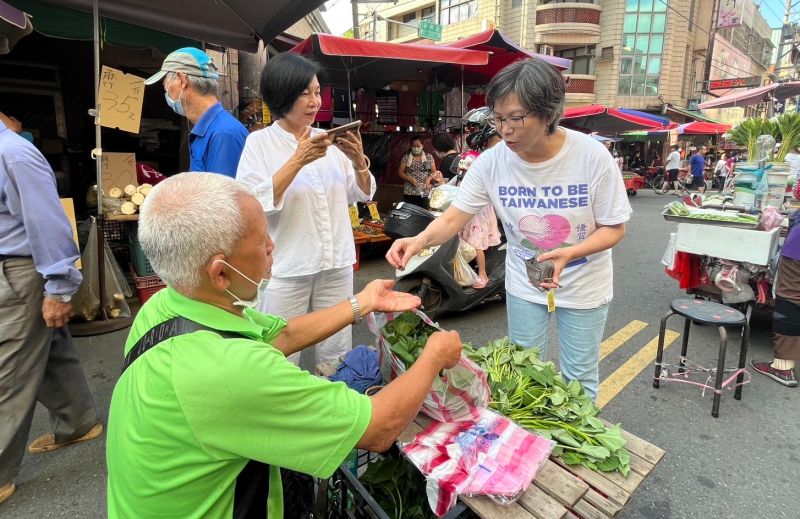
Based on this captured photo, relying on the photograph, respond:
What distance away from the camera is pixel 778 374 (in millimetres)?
3352

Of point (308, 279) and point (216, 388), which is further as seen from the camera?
point (308, 279)

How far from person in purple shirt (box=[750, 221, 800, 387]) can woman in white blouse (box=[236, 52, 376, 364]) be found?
311 centimetres

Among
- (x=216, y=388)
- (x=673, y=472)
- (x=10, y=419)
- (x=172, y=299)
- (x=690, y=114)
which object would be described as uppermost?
(x=690, y=114)

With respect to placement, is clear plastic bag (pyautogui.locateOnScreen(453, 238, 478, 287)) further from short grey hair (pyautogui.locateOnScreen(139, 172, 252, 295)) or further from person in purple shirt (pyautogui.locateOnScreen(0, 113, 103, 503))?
short grey hair (pyautogui.locateOnScreen(139, 172, 252, 295))

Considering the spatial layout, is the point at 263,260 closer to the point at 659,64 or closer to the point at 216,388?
the point at 216,388

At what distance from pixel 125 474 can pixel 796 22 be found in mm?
36690

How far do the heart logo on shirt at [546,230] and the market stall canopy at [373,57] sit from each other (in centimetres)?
403

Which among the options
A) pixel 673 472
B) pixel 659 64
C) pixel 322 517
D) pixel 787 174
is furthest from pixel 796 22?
pixel 322 517

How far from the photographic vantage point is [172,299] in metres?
1.14

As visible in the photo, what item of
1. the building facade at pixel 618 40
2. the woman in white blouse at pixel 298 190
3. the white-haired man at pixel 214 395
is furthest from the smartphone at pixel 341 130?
the building facade at pixel 618 40

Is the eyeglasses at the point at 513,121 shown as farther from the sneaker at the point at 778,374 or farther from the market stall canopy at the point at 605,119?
the market stall canopy at the point at 605,119

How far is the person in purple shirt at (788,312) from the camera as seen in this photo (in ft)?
10.4

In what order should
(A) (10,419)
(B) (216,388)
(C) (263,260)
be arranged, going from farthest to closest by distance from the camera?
(A) (10,419), (C) (263,260), (B) (216,388)

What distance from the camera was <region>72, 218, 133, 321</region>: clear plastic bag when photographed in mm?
3936
